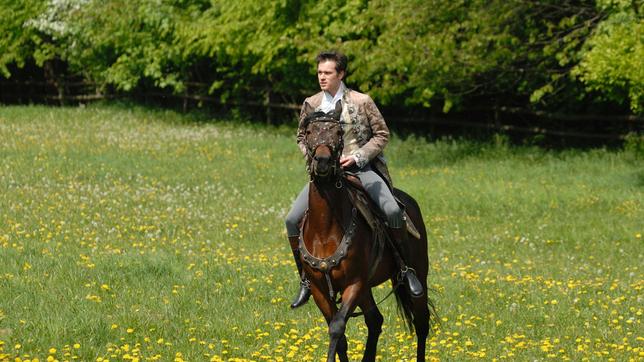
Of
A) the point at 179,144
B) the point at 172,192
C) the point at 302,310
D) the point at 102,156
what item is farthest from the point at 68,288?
the point at 179,144

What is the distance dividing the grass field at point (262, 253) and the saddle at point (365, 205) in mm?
1574

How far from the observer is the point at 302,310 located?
1202 centimetres

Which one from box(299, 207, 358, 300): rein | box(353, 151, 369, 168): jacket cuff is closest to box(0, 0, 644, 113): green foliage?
box(353, 151, 369, 168): jacket cuff

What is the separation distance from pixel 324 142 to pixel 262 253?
8.38 meters

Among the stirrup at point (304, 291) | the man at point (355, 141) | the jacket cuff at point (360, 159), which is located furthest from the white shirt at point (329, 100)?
the stirrup at point (304, 291)

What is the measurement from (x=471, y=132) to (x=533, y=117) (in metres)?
1.90

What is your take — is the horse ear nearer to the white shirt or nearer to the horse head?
the horse head

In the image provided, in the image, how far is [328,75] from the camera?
28.5ft

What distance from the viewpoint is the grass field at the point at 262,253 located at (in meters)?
10.4

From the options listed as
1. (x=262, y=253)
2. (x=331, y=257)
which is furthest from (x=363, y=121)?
(x=262, y=253)

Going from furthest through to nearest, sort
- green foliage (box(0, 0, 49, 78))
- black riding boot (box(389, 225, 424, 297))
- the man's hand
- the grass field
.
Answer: green foliage (box(0, 0, 49, 78)), the grass field, black riding boot (box(389, 225, 424, 297)), the man's hand

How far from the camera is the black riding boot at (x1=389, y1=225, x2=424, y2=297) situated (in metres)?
9.13

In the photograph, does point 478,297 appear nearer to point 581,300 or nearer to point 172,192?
point 581,300

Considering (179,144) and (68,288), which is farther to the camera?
(179,144)
